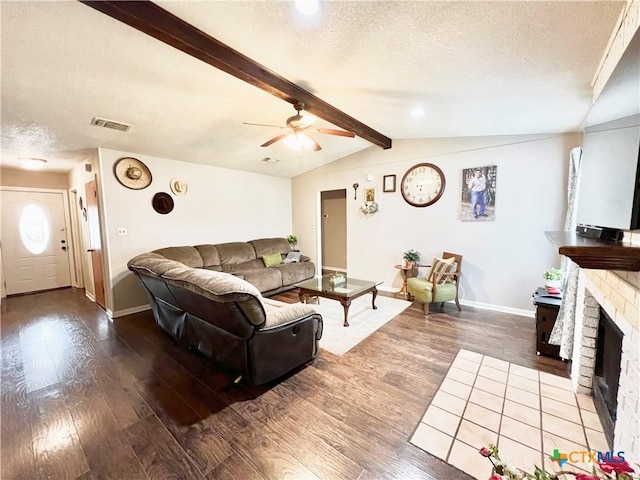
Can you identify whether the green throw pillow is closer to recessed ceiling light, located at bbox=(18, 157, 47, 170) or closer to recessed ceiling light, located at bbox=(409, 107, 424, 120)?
recessed ceiling light, located at bbox=(409, 107, 424, 120)

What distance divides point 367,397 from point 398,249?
3.06 metres

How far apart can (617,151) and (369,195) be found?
150 inches

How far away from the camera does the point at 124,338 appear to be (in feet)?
10.1

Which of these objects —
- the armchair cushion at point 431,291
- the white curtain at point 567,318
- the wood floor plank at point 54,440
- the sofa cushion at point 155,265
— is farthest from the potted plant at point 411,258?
the wood floor plank at point 54,440

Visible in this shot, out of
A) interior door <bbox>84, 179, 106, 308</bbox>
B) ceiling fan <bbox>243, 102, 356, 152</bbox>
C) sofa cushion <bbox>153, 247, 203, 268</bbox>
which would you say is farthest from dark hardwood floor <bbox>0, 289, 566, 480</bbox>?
ceiling fan <bbox>243, 102, 356, 152</bbox>

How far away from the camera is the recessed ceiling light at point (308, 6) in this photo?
4.82 ft

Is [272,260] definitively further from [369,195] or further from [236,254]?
[369,195]

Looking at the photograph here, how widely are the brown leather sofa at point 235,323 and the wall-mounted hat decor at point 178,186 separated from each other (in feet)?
6.44

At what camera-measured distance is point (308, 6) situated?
1.50 m

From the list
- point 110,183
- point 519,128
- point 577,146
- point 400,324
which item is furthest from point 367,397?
point 110,183

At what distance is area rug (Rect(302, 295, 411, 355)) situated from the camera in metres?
2.91

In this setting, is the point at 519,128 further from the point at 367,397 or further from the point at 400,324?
the point at 367,397

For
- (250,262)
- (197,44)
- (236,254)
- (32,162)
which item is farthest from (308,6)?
(32,162)

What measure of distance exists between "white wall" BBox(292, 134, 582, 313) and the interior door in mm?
4050
